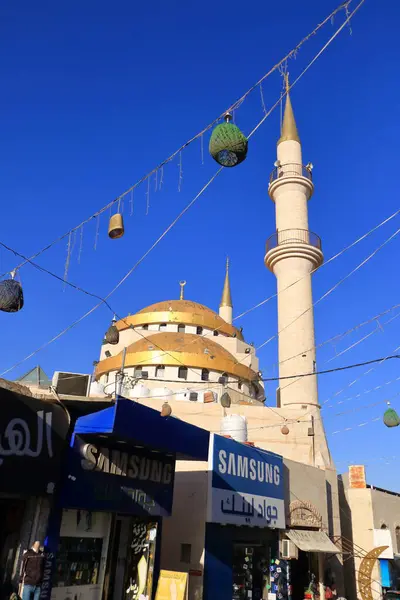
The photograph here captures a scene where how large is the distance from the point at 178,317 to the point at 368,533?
19846mm

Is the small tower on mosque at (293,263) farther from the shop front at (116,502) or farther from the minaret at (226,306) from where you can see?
the minaret at (226,306)

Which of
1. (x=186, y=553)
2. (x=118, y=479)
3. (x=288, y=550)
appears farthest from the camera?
(x=288, y=550)

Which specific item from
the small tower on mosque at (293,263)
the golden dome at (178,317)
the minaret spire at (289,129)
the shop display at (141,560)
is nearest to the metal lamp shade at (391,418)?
the small tower on mosque at (293,263)

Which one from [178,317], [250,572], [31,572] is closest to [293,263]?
[178,317]

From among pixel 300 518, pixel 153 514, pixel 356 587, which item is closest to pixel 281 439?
pixel 300 518

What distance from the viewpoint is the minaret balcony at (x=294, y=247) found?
85.9ft

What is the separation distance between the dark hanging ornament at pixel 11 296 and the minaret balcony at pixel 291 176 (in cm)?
2119

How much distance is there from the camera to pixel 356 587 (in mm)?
19188

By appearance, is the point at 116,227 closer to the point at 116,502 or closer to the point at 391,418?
the point at 116,502

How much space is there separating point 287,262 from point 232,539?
1558cm

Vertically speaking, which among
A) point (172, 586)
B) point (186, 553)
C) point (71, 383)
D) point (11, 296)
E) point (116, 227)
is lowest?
point (172, 586)

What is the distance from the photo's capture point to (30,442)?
875 centimetres

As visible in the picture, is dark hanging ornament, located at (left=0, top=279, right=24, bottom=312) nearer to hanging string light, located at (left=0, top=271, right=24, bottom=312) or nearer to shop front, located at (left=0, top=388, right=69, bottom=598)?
hanging string light, located at (left=0, top=271, right=24, bottom=312)

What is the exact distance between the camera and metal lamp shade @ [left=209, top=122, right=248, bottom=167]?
7.50 meters
